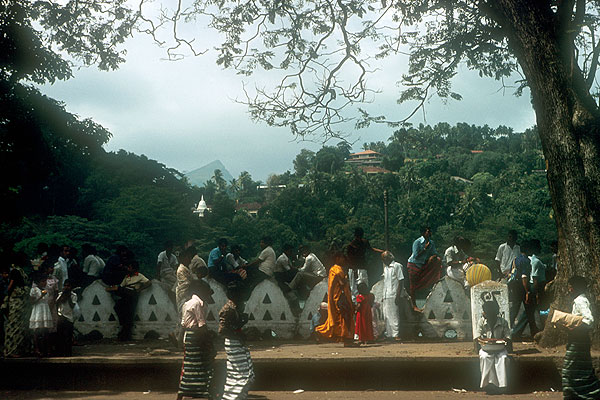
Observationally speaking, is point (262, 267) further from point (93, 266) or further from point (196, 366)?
point (196, 366)

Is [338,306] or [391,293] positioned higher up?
[391,293]

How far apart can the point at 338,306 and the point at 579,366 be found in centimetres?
425

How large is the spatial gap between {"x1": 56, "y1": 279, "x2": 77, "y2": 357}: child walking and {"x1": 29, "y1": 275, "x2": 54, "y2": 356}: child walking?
0.18 m

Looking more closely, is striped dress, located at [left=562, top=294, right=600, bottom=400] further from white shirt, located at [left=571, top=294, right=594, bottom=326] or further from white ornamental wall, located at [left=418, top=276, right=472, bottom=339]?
white ornamental wall, located at [left=418, top=276, right=472, bottom=339]

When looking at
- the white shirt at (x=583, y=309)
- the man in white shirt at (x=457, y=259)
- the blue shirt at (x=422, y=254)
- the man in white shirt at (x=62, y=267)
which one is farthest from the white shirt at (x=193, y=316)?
the man in white shirt at (x=457, y=259)

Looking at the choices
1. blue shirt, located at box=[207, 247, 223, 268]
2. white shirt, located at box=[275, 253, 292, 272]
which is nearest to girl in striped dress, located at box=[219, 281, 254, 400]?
blue shirt, located at box=[207, 247, 223, 268]

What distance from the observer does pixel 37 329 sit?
1045 cm

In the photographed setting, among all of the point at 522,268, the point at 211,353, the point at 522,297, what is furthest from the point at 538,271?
the point at 211,353

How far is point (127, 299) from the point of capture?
40.1 ft

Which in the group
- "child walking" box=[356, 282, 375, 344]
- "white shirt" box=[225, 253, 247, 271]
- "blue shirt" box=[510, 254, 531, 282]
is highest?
"white shirt" box=[225, 253, 247, 271]

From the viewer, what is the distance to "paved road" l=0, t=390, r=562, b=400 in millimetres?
9211

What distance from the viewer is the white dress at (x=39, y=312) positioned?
34.2ft

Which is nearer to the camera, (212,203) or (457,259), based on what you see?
(457,259)

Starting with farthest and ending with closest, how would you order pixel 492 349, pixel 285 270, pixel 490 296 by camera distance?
1. pixel 285 270
2. pixel 490 296
3. pixel 492 349
